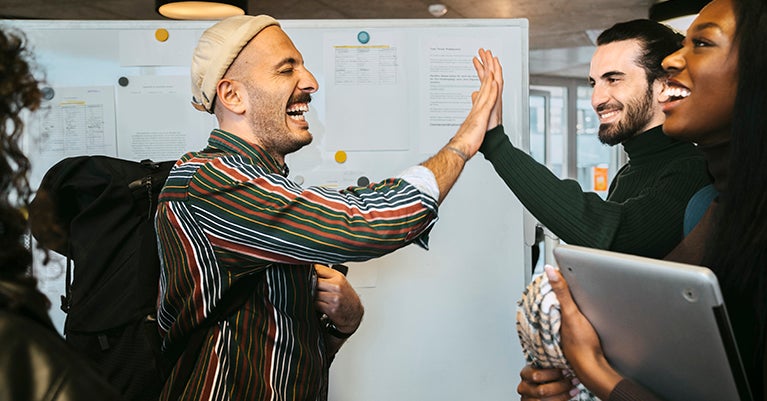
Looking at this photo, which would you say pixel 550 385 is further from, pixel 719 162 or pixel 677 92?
pixel 677 92

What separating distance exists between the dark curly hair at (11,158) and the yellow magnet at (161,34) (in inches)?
69.0

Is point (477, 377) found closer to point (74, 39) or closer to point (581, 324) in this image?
point (581, 324)

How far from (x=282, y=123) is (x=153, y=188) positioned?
396 mm

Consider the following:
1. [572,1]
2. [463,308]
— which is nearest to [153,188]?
[463,308]

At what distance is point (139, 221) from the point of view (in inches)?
65.6

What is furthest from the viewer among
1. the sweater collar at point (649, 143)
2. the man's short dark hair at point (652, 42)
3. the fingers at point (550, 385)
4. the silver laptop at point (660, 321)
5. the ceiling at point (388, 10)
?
the ceiling at point (388, 10)

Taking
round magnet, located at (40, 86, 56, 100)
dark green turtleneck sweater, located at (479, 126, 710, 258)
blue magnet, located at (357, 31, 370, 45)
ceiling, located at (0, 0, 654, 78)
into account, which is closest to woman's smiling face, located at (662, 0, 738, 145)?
dark green turtleneck sweater, located at (479, 126, 710, 258)

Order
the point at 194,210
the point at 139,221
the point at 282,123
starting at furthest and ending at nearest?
1. the point at 139,221
2. the point at 282,123
3. the point at 194,210

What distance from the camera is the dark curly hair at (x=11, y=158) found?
72cm

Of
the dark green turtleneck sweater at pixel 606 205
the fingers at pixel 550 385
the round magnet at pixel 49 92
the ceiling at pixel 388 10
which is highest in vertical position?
the ceiling at pixel 388 10

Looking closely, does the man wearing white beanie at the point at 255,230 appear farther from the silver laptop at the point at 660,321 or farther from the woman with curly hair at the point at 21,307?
the woman with curly hair at the point at 21,307

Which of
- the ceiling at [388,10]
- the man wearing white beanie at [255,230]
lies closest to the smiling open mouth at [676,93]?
the man wearing white beanie at [255,230]

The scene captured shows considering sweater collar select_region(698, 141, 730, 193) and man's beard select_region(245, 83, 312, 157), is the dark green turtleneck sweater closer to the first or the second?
sweater collar select_region(698, 141, 730, 193)

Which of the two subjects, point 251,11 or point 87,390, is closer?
point 87,390
